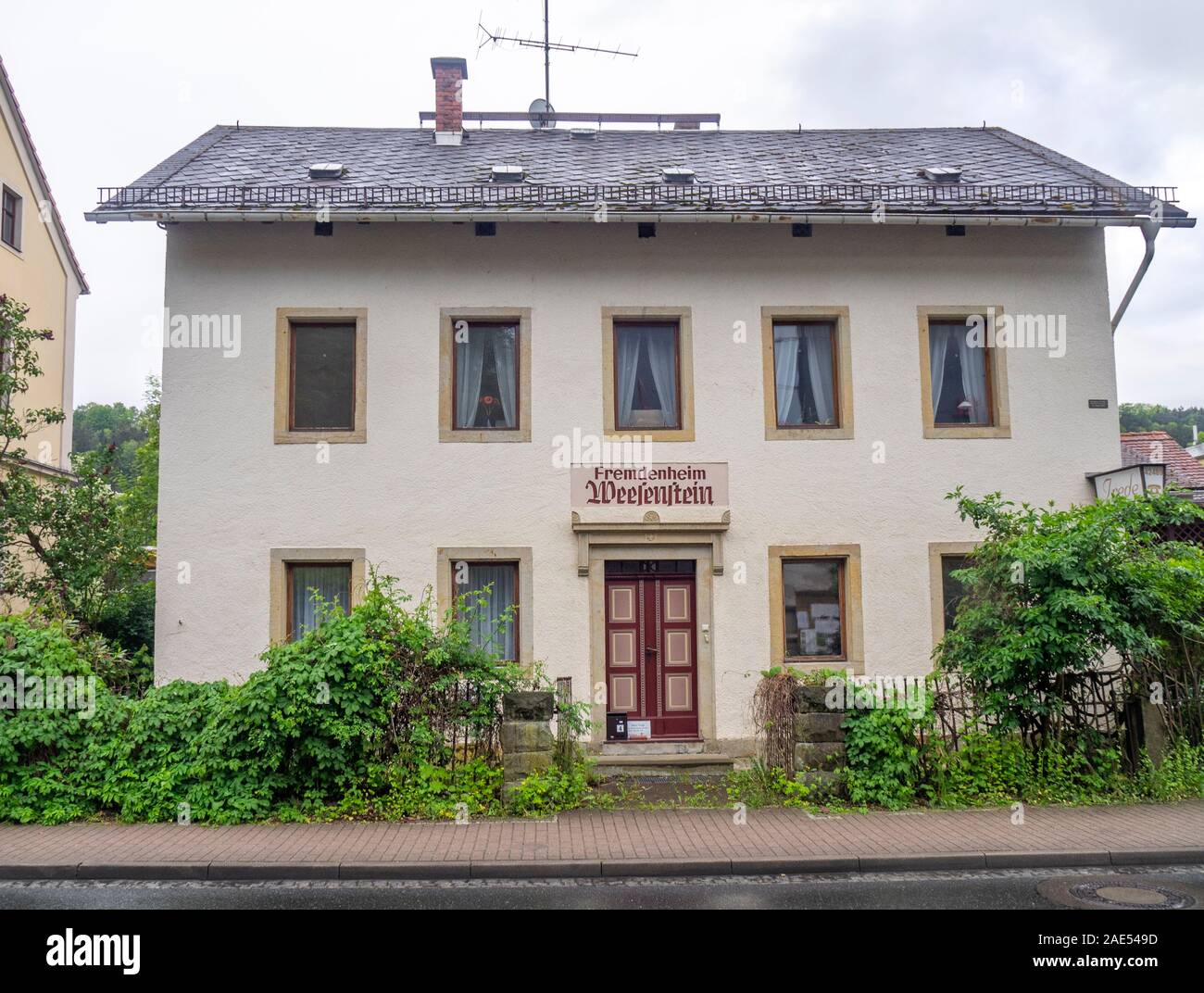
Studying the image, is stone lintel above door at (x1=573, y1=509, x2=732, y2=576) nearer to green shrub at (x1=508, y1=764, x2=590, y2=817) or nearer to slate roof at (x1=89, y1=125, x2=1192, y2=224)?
green shrub at (x1=508, y1=764, x2=590, y2=817)

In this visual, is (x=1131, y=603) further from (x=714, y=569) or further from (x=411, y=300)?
(x=411, y=300)

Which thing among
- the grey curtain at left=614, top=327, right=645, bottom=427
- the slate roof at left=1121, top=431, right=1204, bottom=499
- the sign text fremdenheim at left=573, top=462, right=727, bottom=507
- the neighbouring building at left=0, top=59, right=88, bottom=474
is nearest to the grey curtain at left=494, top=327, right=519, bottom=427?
the sign text fremdenheim at left=573, top=462, right=727, bottom=507

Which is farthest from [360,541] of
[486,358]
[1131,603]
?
[1131,603]

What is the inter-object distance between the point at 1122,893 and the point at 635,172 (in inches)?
421

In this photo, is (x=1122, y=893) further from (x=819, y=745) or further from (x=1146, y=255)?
(x=1146, y=255)

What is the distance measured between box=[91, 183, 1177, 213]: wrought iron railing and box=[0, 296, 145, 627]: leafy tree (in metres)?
2.98

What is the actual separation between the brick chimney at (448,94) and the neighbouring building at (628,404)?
3.40 m

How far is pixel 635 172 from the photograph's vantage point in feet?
47.7

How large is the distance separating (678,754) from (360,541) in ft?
15.6

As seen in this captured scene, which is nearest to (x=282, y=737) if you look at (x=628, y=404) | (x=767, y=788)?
(x=767, y=788)

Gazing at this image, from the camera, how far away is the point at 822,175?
46.9 feet

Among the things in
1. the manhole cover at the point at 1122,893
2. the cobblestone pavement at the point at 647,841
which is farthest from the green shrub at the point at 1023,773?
the manhole cover at the point at 1122,893

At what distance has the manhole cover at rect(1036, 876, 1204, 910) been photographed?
281 inches

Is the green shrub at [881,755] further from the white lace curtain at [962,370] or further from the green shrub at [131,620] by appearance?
the green shrub at [131,620]
